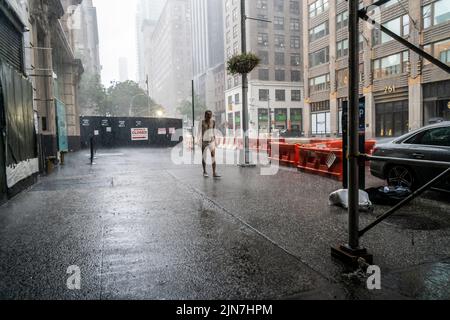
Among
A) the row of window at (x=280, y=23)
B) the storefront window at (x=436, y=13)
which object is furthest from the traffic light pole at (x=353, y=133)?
the row of window at (x=280, y=23)

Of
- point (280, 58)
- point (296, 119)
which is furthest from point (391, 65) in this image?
point (280, 58)

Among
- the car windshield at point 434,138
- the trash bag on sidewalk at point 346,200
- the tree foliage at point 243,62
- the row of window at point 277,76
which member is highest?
the row of window at point 277,76

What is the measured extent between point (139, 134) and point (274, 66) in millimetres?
42205

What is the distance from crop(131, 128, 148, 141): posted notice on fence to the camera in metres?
32.7

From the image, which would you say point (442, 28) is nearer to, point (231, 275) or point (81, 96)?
point (231, 275)

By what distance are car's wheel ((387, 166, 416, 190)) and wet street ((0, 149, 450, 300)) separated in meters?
0.44

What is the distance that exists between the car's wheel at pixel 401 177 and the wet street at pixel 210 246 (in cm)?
44

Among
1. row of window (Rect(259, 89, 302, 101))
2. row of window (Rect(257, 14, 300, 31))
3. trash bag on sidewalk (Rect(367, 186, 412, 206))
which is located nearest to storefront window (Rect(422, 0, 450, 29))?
trash bag on sidewalk (Rect(367, 186, 412, 206))

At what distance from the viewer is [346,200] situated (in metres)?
6.20

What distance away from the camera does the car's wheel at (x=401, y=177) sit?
22.8 ft

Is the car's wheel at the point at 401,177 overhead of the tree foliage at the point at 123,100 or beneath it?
beneath

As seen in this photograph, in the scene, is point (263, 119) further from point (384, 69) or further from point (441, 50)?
point (441, 50)

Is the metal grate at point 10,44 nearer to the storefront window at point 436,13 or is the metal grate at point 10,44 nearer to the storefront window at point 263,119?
the storefront window at point 436,13
